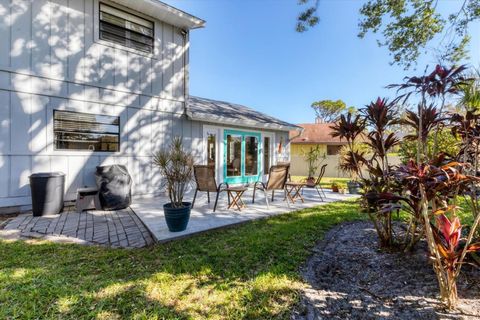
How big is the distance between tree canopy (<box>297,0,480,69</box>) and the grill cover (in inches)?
262

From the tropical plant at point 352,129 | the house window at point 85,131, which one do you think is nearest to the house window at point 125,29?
the house window at point 85,131

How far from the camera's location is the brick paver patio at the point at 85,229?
3.97 m

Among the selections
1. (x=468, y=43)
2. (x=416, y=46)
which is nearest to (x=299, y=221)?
(x=416, y=46)

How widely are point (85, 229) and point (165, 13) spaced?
6550 mm

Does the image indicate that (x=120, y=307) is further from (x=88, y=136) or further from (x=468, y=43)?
(x=468, y=43)

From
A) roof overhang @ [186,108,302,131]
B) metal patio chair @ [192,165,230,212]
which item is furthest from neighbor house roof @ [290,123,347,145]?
metal patio chair @ [192,165,230,212]

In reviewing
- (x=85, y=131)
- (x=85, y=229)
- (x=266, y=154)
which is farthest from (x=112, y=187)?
(x=266, y=154)

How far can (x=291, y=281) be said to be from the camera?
8.79 feet

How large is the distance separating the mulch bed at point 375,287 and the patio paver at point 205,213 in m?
2.07

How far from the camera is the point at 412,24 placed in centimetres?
688

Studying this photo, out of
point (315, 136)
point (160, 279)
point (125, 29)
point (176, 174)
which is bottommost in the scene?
point (160, 279)

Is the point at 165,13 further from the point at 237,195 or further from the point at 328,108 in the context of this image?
the point at 328,108

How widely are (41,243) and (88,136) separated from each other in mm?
3573

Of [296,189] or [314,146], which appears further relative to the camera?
[314,146]
